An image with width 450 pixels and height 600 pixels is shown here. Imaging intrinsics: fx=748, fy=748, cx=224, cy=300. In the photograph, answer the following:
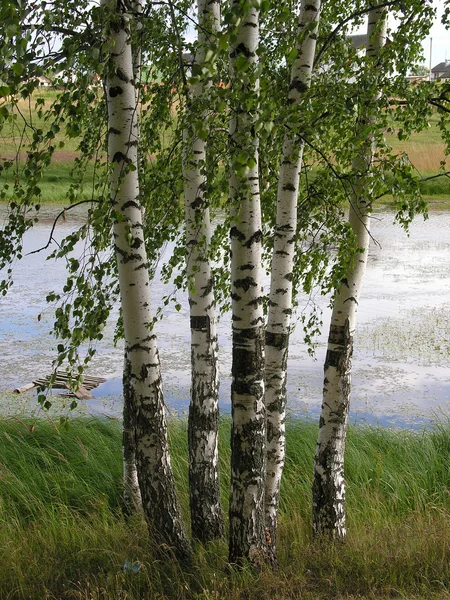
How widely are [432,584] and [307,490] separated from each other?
2.07 metres

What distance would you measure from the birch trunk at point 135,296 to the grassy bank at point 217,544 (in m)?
Result: 0.28

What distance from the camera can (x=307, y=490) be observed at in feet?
20.4

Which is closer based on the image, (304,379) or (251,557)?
(251,557)

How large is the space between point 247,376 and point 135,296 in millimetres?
751

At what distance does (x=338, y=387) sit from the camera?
17.0ft

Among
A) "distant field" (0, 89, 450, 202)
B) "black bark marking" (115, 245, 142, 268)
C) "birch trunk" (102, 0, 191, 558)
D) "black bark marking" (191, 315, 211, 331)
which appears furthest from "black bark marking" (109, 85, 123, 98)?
"distant field" (0, 89, 450, 202)

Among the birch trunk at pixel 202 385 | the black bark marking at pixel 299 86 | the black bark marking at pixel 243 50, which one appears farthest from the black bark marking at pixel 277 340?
the black bark marking at pixel 243 50

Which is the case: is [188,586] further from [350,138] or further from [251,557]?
[350,138]

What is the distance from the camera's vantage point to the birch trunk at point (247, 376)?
12.5 feet

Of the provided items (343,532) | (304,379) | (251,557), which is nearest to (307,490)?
(343,532)

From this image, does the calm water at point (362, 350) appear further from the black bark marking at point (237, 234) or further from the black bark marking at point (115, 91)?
the black bark marking at point (115, 91)

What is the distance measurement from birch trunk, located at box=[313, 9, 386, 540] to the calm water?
3.15m

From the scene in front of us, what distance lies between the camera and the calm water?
9.28 meters

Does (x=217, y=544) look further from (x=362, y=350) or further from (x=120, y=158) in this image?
(x=362, y=350)
